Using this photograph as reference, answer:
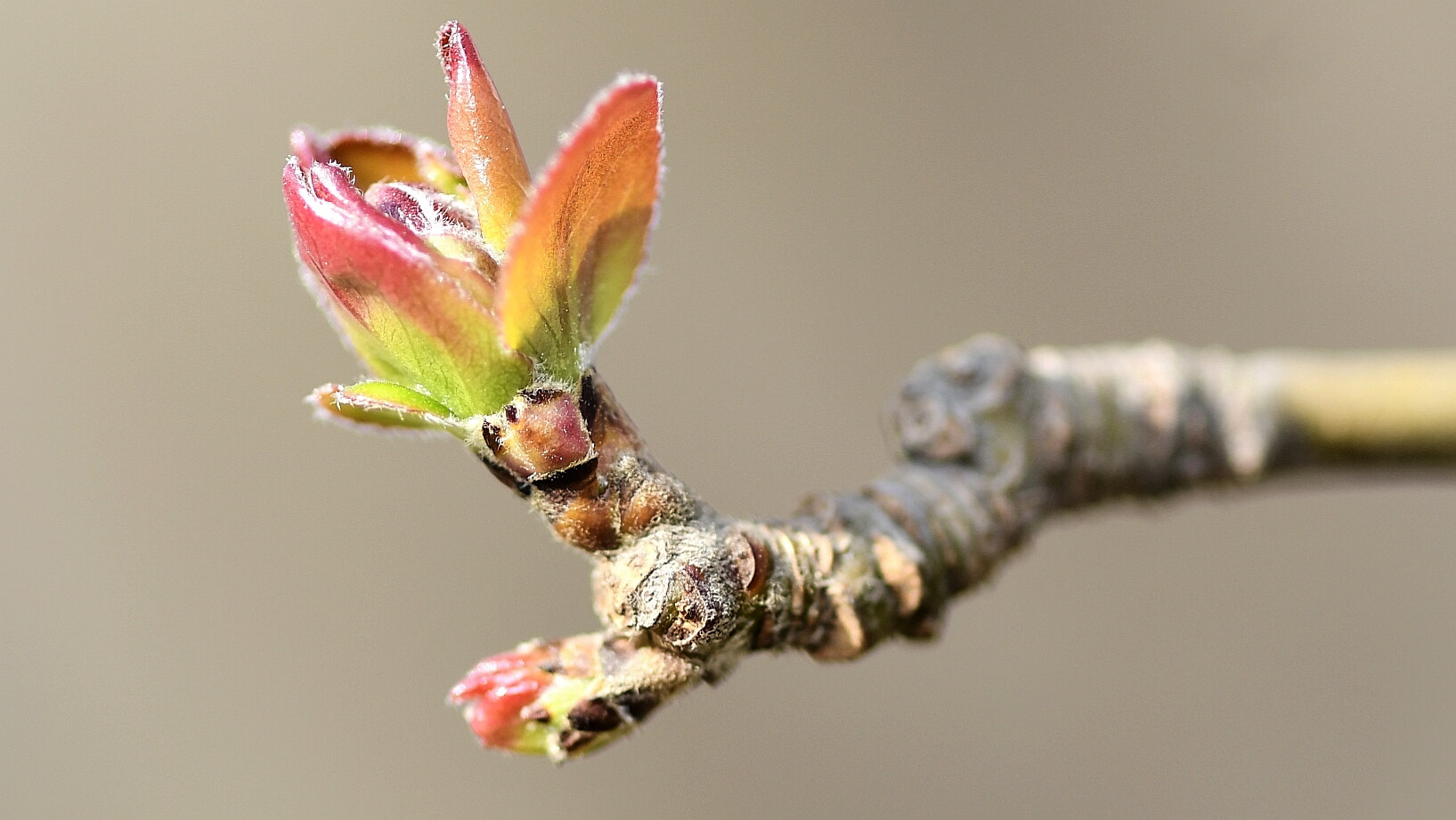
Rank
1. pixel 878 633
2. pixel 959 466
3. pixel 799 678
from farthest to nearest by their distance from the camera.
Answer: pixel 799 678 < pixel 959 466 < pixel 878 633

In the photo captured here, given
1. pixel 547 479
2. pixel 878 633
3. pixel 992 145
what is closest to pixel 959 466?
pixel 878 633

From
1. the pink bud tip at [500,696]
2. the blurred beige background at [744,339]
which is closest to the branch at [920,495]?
the pink bud tip at [500,696]

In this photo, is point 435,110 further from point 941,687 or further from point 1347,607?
point 1347,607

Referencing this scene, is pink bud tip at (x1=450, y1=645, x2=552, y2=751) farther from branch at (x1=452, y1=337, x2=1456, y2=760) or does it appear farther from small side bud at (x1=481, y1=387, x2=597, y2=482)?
small side bud at (x1=481, y1=387, x2=597, y2=482)

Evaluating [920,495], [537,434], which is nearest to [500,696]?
[537,434]

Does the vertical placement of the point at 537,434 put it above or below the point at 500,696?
above

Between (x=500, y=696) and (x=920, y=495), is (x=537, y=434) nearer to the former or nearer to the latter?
(x=500, y=696)
